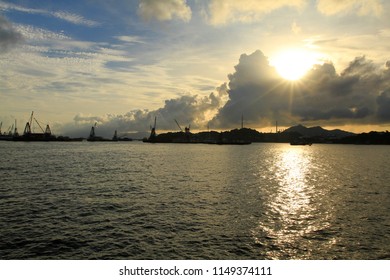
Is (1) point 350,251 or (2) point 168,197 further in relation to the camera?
(2) point 168,197

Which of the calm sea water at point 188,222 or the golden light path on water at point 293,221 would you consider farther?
the golden light path on water at point 293,221

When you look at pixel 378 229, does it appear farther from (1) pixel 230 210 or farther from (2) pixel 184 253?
(2) pixel 184 253

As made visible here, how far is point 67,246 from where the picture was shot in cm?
2277

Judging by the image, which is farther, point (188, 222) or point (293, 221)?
point (293, 221)

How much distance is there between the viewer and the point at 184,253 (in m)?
21.8

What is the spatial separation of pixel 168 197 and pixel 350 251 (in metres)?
24.4

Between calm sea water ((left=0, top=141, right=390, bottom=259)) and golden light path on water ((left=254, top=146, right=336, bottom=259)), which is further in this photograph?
golden light path on water ((left=254, top=146, right=336, bottom=259))
